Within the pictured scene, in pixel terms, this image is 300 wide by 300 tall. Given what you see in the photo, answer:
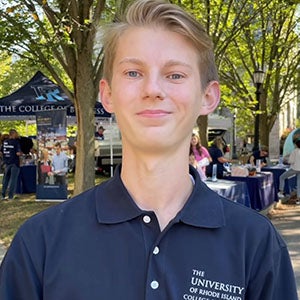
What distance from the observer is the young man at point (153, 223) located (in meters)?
1.41

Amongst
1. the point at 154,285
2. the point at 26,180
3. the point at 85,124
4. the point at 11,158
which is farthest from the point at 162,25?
the point at 26,180

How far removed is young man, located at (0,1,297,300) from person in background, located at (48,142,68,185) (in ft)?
38.3

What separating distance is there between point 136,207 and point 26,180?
14.6m

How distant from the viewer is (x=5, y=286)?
1.43 meters

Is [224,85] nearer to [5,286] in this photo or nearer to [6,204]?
[6,204]

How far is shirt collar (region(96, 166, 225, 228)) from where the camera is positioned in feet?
4.86

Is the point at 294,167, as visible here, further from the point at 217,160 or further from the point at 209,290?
the point at 209,290

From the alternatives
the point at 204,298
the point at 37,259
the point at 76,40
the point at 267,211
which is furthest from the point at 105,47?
the point at 267,211

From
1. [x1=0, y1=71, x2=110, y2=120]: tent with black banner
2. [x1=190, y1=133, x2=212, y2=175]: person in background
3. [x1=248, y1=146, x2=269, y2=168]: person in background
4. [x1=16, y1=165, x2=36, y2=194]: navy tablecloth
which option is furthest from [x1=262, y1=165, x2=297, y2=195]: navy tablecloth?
[x1=16, y1=165, x2=36, y2=194]: navy tablecloth

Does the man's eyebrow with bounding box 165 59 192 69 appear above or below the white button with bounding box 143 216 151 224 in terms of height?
above

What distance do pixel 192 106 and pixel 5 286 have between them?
0.71m

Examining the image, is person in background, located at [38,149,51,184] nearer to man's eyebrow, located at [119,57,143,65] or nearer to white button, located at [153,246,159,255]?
man's eyebrow, located at [119,57,143,65]

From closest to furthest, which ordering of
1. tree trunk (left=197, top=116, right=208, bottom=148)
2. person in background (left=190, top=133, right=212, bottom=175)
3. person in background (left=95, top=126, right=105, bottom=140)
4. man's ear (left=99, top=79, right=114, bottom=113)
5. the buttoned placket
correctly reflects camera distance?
A: the buttoned placket, man's ear (left=99, top=79, right=114, bottom=113), person in background (left=190, top=133, right=212, bottom=175), tree trunk (left=197, top=116, right=208, bottom=148), person in background (left=95, top=126, right=105, bottom=140)

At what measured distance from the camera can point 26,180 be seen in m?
15.7
